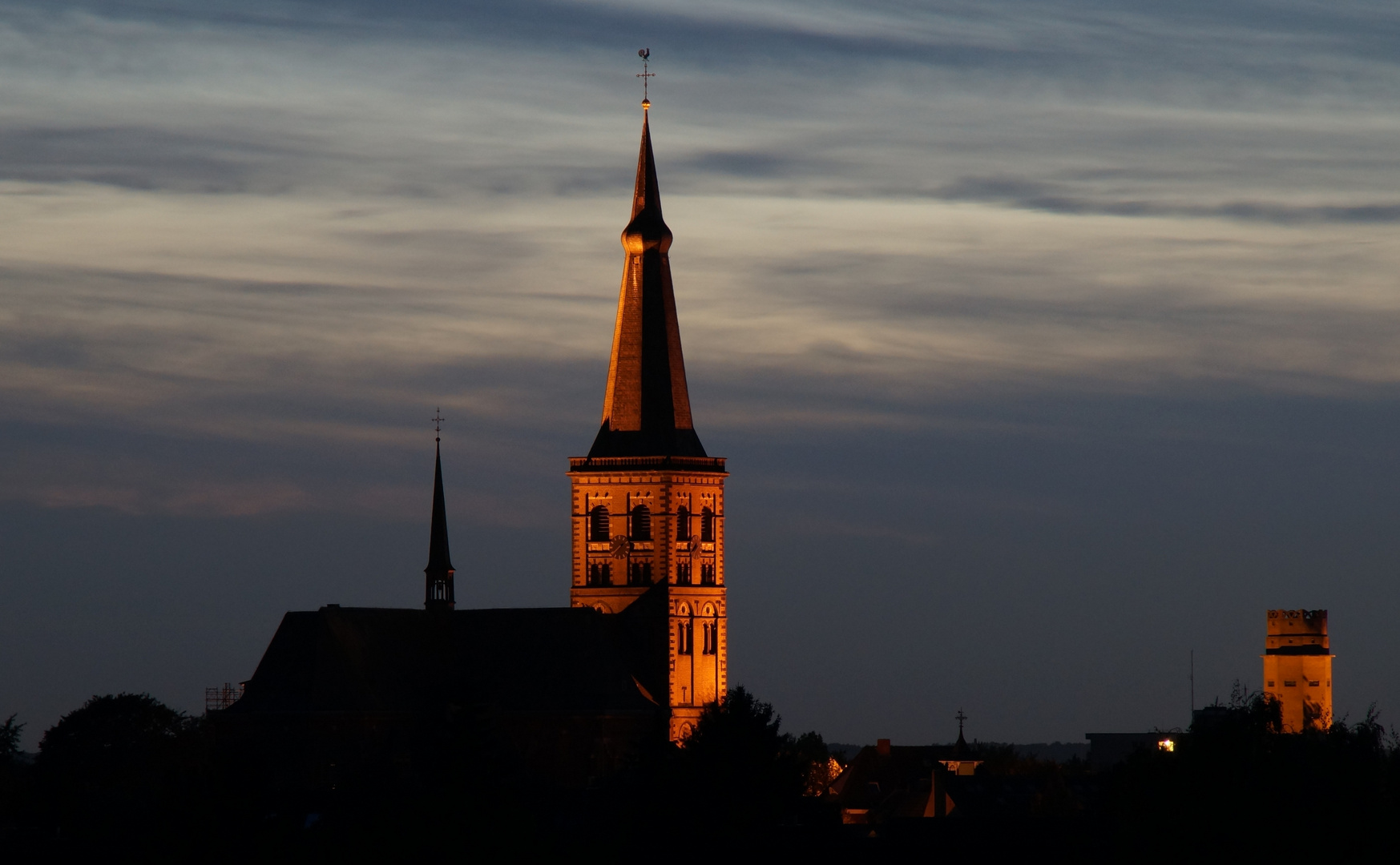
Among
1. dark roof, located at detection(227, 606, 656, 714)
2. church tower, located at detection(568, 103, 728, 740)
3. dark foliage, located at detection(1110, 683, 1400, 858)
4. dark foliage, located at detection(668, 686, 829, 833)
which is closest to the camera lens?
dark foliage, located at detection(1110, 683, 1400, 858)

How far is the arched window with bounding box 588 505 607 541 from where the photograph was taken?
16100cm

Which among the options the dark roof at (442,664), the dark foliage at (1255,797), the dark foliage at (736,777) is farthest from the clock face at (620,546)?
the dark foliage at (1255,797)

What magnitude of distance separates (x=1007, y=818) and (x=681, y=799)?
1413cm

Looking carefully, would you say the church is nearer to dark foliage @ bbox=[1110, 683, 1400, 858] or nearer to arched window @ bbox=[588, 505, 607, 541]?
arched window @ bbox=[588, 505, 607, 541]

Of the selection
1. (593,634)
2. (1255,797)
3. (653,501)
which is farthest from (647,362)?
(1255,797)

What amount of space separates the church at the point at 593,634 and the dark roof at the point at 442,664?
80 millimetres

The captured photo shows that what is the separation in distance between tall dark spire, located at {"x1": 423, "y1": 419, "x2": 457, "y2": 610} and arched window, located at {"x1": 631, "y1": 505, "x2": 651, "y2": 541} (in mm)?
9612

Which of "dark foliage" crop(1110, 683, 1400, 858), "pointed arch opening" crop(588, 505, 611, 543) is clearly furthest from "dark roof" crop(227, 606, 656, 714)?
"dark foliage" crop(1110, 683, 1400, 858)

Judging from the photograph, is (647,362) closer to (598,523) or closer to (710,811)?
(598,523)

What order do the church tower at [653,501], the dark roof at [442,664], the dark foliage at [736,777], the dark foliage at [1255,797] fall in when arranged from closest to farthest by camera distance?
the dark foliage at [1255,797], the dark foliage at [736,777], the dark roof at [442,664], the church tower at [653,501]

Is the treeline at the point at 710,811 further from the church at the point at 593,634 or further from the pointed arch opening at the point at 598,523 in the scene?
the pointed arch opening at the point at 598,523

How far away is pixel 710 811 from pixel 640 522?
177 ft

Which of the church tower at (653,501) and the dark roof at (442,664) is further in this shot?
the church tower at (653,501)

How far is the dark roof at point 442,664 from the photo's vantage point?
14975cm
